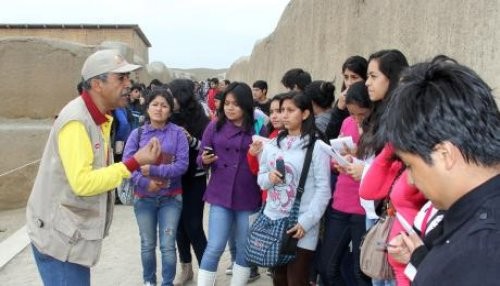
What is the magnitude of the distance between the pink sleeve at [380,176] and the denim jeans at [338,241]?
80 cm

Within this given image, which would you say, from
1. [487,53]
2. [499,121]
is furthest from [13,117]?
[499,121]

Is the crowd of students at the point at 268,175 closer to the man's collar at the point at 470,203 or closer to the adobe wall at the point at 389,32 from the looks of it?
the adobe wall at the point at 389,32

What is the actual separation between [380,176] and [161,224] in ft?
7.36

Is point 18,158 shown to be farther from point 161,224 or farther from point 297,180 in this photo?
point 297,180

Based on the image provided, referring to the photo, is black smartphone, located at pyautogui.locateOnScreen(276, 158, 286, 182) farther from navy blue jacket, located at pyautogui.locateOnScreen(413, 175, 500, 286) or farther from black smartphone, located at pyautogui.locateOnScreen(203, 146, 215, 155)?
navy blue jacket, located at pyautogui.locateOnScreen(413, 175, 500, 286)

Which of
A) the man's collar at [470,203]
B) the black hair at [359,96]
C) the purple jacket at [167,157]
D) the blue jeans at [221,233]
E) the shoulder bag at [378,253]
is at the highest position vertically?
the black hair at [359,96]

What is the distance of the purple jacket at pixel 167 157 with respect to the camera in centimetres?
436

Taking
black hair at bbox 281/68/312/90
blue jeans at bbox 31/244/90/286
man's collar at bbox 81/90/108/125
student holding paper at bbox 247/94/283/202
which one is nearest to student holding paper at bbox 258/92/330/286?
student holding paper at bbox 247/94/283/202

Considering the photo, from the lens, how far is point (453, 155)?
1304mm

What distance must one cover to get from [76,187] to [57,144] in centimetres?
27

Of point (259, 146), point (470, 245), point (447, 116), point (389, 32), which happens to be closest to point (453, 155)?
point (447, 116)

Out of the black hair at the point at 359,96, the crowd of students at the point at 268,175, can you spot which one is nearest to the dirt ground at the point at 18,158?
the crowd of students at the point at 268,175

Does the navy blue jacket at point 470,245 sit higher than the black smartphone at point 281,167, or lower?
higher

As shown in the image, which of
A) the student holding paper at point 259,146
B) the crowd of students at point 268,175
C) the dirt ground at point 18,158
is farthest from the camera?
the dirt ground at point 18,158
